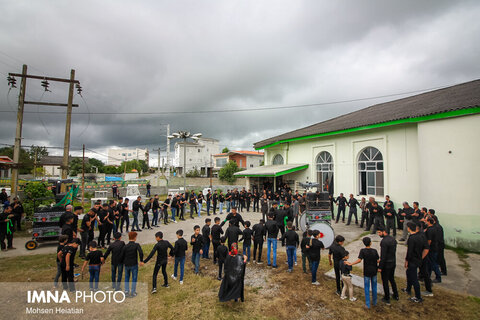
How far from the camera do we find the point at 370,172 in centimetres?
1492

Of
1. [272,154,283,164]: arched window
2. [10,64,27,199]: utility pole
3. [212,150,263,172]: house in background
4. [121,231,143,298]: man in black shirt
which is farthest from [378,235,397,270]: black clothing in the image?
[212,150,263,172]: house in background

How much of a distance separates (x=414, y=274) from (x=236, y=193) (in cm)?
1350

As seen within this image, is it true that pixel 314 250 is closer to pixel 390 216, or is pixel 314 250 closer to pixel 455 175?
pixel 390 216

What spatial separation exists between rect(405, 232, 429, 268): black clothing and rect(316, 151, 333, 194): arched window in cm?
1140

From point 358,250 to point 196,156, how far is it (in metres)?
53.4

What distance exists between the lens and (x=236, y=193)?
18.3 m

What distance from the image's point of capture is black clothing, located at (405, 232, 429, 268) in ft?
18.6

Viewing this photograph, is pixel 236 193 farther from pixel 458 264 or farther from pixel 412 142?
pixel 458 264

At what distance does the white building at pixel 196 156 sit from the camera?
193 ft

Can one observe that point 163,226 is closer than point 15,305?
No

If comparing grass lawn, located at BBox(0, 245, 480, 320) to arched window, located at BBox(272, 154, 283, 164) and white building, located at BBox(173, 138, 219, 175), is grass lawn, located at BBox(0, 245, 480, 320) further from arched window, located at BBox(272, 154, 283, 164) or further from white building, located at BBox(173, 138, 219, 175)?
white building, located at BBox(173, 138, 219, 175)

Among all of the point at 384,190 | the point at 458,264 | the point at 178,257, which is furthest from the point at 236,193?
the point at 458,264

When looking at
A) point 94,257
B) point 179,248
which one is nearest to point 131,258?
point 94,257

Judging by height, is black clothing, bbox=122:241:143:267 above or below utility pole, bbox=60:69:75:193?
below
